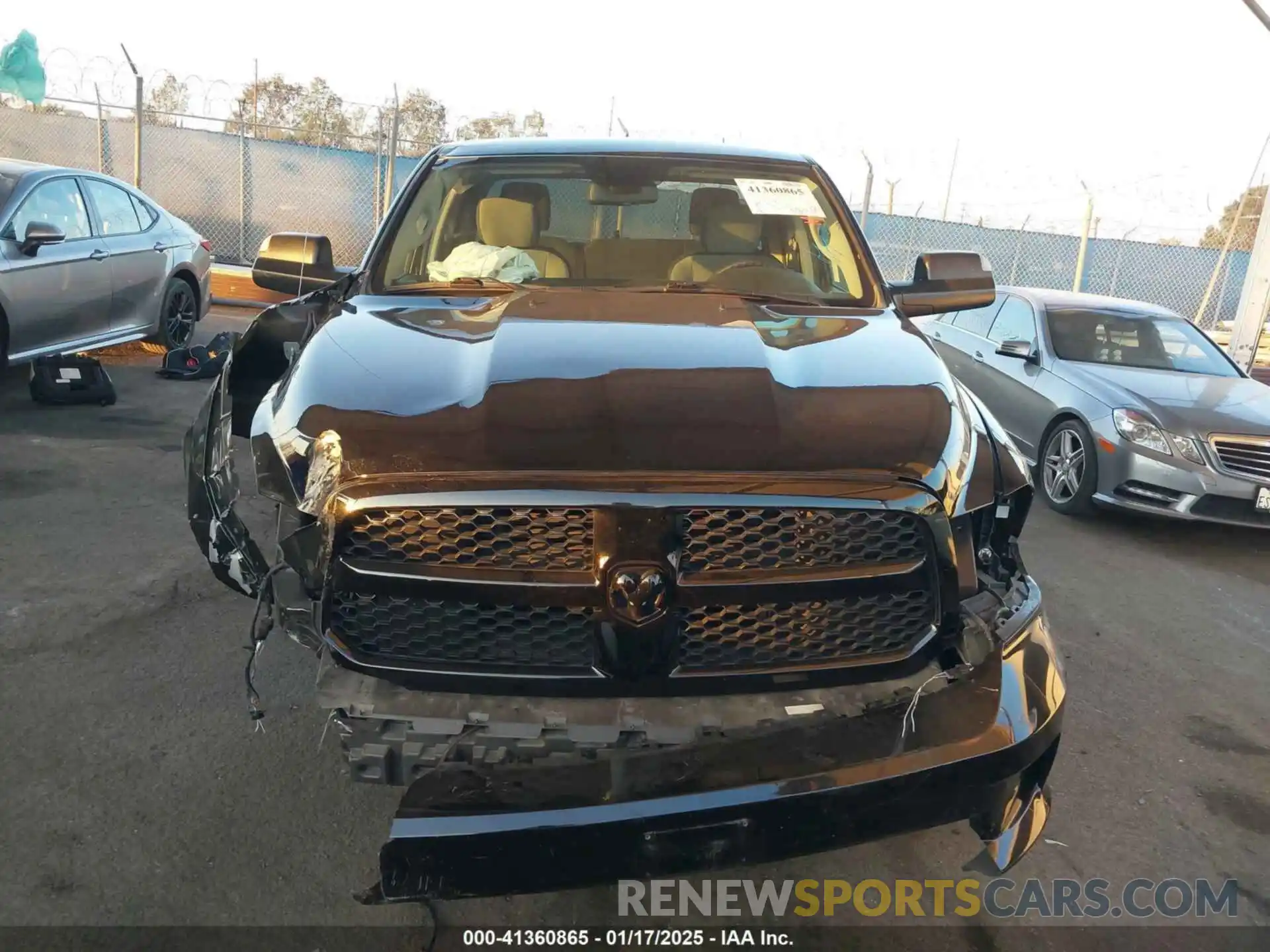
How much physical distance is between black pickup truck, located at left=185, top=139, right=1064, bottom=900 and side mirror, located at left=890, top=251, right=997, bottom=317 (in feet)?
4.57

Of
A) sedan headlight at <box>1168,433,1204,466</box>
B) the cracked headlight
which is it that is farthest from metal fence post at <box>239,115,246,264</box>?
sedan headlight at <box>1168,433,1204,466</box>

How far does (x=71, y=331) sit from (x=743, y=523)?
7.05 metres

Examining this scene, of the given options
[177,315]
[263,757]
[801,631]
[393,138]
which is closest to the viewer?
[801,631]

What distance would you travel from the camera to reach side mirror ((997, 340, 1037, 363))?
694cm

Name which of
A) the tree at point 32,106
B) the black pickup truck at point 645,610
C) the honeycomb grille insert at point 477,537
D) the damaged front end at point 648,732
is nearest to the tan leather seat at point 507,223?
the black pickup truck at point 645,610

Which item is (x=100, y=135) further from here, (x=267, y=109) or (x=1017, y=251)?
(x=1017, y=251)

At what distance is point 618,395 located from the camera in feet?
7.09

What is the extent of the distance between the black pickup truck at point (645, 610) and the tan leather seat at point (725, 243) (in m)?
1.21

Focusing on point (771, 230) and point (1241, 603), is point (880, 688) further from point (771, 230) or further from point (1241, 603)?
point (1241, 603)

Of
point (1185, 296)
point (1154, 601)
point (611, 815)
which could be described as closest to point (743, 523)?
point (611, 815)

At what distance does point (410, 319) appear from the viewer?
2.81 m

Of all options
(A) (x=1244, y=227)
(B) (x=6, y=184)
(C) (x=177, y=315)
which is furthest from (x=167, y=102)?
(A) (x=1244, y=227)

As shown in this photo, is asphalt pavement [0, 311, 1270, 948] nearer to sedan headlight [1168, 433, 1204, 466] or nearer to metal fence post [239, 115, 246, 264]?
sedan headlight [1168, 433, 1204, 466]

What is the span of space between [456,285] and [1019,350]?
4974mm
